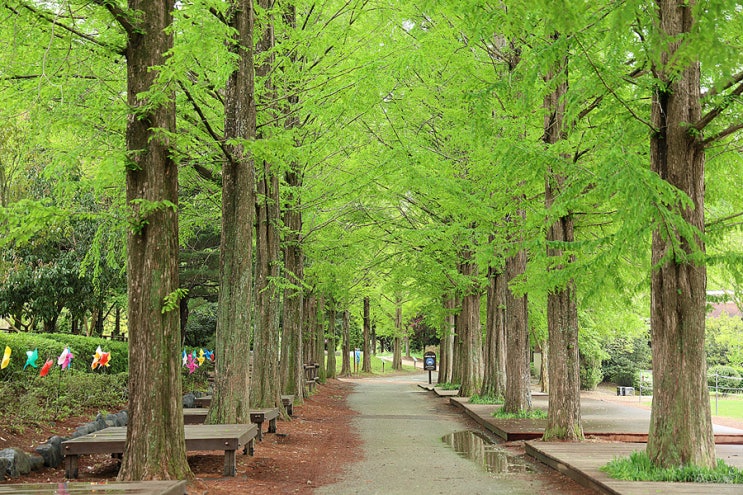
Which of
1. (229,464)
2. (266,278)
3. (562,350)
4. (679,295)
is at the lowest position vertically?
(229,464)

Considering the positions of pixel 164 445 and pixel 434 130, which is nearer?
pixel 164 445

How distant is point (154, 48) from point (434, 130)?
38.0ft

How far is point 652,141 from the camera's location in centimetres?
819

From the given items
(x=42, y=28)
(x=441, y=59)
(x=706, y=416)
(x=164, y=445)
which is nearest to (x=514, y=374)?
(x=441, y=59)

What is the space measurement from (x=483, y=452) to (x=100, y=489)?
736cm

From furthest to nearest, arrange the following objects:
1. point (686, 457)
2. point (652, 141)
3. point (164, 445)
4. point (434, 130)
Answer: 1. point (434, 130)
2. point (652, 141)
3. point (686, 457)
4. point (164, 445)

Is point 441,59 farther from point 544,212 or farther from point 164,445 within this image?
point 164,445

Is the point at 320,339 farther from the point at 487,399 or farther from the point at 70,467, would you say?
the point at 70,467

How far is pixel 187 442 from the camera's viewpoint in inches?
315

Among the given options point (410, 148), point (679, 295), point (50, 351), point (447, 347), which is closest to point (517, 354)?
point (410, 148)

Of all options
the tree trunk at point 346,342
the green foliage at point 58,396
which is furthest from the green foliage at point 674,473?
the tree trunk at point 346,342

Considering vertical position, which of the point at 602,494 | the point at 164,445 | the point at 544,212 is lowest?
the point at 602,494

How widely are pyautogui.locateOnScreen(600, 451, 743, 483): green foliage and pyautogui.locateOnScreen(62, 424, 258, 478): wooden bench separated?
4.47 metres

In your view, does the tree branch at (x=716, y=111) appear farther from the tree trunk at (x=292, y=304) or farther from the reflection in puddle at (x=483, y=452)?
the tree trunk at (x=292, y=304)
